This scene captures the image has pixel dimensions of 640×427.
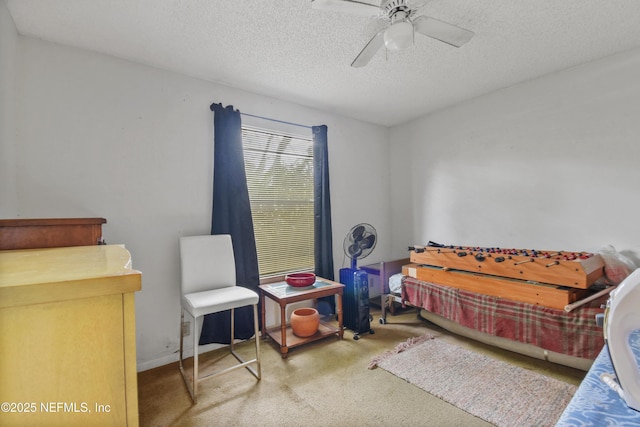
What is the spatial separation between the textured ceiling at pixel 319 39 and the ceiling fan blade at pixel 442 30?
10 cm

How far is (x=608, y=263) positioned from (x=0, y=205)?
3995 millimetres

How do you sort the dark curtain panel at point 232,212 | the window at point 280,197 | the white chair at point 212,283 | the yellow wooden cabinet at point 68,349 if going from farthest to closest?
the window at point 280,197, the dark curtain panel at point 232,212, the white chair at point 212,283, the yellow wooden cabinet at point 68,349

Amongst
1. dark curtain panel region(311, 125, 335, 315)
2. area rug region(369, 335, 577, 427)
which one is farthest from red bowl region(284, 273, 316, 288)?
area rug region(369, 335, 577, 427)

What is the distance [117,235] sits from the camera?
84.7 inches

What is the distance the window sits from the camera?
9.43ft

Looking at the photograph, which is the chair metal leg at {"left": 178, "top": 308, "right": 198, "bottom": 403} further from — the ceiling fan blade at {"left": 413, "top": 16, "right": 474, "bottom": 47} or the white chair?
the ceiling fan blade at {"left": 413, "top": 16, "right": 474, "bottom": 47}

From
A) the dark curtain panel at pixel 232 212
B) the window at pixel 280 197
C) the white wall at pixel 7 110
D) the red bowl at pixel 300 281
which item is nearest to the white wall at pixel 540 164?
the window at pixel 280 197

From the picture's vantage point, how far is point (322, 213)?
3.22m

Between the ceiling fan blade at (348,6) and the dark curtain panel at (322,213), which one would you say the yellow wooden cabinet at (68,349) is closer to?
the ceiling fan blade at (348,6)

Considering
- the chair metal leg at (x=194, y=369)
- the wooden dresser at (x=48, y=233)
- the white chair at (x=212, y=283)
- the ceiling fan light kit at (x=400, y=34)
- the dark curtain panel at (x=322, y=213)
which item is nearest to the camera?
the wooden dresser at (x=48, y=233)

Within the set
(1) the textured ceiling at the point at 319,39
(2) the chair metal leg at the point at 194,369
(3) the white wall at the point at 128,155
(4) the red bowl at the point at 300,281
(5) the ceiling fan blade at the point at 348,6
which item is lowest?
(2) the chair metal leg at the point at 194,369

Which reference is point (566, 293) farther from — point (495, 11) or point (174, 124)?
point (174, 124)

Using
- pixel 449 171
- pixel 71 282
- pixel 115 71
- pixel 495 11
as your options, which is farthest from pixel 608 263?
pixel 115 71

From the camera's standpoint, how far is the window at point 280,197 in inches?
113
